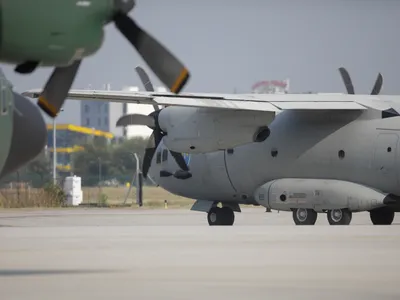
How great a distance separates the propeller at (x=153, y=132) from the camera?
3317 centimetres

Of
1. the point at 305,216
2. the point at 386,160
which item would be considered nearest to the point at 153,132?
the point at 305,216

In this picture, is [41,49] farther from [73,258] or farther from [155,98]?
[155,98]

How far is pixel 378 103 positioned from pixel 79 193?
35556mm

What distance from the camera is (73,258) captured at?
1867cm

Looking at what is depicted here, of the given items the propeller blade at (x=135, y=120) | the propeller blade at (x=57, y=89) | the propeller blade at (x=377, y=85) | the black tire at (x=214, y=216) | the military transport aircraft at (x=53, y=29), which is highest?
the propeller blade at (x=377, y=85)

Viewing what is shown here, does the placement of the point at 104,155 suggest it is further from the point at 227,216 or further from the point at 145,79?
the point at 227,216

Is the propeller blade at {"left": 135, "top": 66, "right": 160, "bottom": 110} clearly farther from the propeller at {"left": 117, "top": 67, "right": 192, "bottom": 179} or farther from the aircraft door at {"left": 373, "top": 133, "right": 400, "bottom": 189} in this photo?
the aircraft door at {"left": 373, "top": 133, "right": 400, "bottom": 189}

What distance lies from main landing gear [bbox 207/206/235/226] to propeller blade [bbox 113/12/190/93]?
22410 mm

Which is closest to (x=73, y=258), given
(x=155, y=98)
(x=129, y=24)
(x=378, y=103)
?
(x=129, y=24)

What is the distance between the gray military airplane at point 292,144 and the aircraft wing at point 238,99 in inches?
1.1

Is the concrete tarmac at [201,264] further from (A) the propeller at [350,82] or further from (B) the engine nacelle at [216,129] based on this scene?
(A) the propeller at [350,82]

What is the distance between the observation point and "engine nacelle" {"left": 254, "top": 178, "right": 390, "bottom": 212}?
31.8m

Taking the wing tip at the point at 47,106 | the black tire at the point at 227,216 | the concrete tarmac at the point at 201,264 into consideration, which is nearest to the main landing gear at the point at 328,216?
the black tire at the point at 227,216

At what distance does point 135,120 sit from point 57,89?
19830 mm
